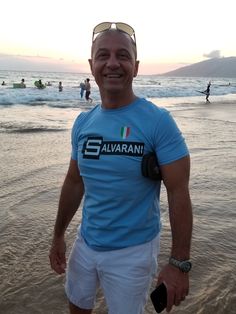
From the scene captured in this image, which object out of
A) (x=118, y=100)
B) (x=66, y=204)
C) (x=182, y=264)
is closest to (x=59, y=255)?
(x=66, y=204)

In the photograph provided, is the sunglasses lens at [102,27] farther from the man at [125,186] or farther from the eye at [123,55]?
the eye at [123,55]

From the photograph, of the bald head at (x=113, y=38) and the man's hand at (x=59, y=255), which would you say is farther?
the man's hand at (x=59, y=255)

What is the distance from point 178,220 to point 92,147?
625 mm

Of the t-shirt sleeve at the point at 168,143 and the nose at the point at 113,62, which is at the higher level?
the nose at the point at 113,62

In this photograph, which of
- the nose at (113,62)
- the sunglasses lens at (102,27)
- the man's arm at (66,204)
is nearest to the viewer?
the nose at (113,62)

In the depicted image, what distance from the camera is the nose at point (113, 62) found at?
2.26 metres

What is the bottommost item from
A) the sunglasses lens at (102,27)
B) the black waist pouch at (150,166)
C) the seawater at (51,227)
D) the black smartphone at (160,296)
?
the seawater at (51,227)

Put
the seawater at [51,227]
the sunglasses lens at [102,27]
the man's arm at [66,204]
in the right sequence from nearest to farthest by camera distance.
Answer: the sunglasses lens at [102,27] → the man's arm at [66,204] → the seawater at [51,227]

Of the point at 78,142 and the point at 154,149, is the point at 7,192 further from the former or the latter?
the point at 154,149

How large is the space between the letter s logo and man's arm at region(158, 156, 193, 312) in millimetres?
383

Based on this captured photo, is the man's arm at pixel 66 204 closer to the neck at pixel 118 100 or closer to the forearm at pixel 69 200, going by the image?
the forearm at pixel 69 200

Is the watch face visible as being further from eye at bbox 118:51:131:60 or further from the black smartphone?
eye at bbox 118:51:131:60

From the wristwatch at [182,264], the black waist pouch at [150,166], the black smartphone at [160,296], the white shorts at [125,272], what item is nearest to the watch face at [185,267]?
the wristwatch at [182,264]

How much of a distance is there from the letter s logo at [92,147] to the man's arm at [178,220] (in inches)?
15.1
